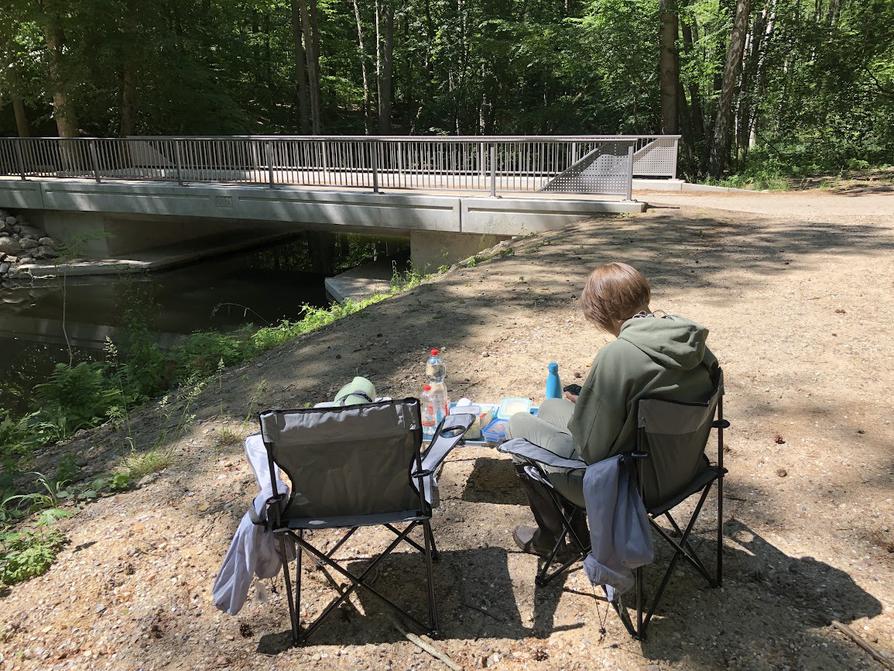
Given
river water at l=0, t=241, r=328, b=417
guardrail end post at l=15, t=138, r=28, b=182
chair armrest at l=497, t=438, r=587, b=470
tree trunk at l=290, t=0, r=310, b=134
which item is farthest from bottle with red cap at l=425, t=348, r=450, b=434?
tree trunk at l=290, t=0, r=310, b=134

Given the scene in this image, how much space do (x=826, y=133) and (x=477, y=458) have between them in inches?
831

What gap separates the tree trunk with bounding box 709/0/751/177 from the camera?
17.2m

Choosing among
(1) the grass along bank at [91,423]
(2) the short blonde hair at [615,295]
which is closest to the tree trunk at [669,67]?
(1) the grass along bank at [91,423]

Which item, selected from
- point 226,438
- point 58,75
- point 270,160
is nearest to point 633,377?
point 226,438

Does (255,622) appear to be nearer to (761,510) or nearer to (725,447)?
(761,510)

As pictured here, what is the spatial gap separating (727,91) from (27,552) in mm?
18725

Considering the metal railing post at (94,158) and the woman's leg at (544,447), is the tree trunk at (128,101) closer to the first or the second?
the metal railing post at (94,158)

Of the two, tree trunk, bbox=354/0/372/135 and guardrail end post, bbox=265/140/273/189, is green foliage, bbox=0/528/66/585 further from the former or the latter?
tree trunk, bbox=354/0/372/135

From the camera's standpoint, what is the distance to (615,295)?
108 inches

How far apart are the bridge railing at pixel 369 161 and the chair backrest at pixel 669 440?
34.7ft

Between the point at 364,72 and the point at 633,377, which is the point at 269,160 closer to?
the point at 633,377

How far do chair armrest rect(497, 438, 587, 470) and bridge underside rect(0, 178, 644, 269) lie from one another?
10636 millimetres

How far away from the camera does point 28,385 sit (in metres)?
9.87

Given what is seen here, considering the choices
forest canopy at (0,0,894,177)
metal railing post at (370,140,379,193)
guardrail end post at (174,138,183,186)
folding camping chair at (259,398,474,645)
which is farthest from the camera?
forest canopy at (0,0,894,177)
